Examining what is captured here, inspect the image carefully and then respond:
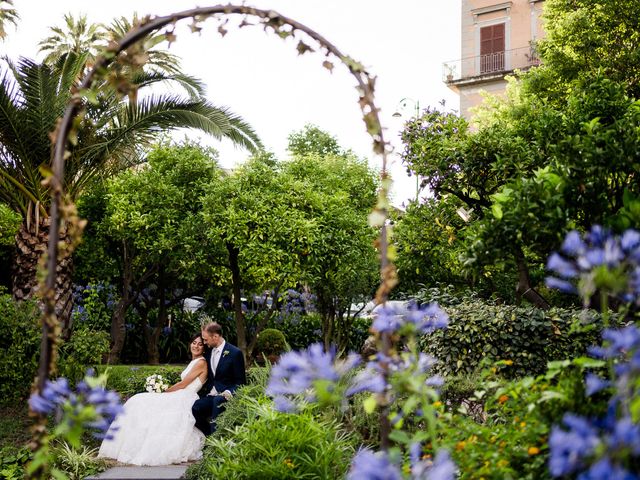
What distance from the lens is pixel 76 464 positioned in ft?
21.5

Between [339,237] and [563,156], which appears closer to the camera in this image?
[563,156]

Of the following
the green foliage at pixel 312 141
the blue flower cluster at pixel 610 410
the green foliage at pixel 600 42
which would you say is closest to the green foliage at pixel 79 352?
the blue flower cluster at pixel 610 410

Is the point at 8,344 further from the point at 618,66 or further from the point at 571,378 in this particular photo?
the point at 618,66

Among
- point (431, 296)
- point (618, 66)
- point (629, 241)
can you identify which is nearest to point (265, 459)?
point (629, 241)

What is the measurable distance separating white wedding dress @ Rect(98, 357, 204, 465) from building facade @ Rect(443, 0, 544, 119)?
22.7 metres

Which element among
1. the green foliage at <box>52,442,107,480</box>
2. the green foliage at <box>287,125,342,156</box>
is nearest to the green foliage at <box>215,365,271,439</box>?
the green foliage at <box>52,442,107,480</box>

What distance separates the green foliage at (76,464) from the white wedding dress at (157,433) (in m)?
0.16

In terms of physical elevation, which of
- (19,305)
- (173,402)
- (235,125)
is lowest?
(173,402)

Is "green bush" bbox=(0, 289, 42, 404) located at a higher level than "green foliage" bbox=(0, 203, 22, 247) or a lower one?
lower

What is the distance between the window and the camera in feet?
88.5

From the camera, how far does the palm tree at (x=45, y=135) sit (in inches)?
449

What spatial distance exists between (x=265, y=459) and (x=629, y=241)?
3437mm

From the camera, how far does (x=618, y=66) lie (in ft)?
46.9

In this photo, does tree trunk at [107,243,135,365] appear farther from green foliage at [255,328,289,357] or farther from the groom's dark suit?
the groom's dark suit
